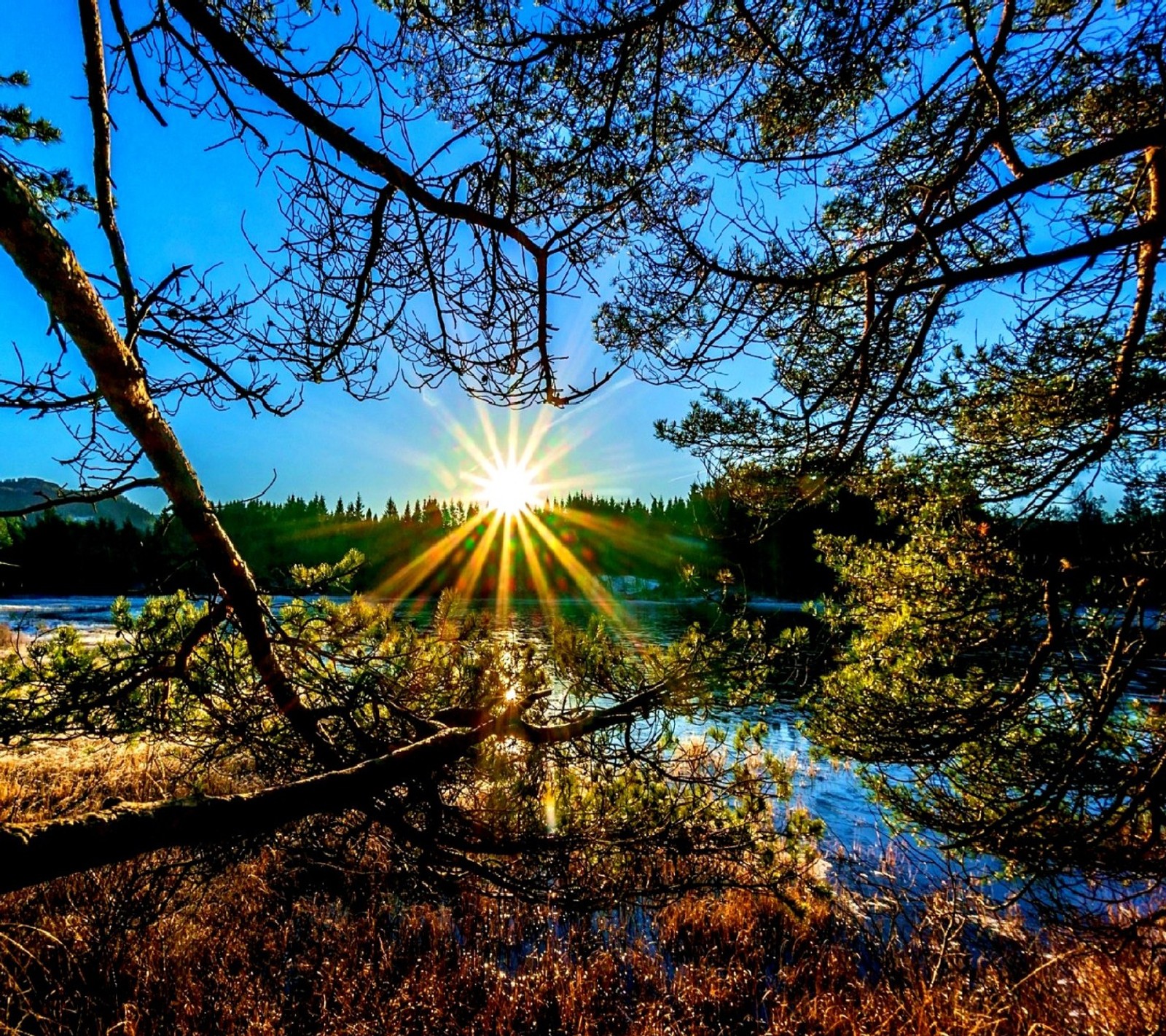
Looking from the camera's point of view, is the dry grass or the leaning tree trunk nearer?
the leaning tree trunk

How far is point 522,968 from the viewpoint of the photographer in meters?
4.32

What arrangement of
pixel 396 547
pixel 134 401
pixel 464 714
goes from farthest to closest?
pixel 396 547, pixel 464 714, pixel 134 401

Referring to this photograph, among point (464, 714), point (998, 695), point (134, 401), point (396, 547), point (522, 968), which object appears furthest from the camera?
point (396, 547)

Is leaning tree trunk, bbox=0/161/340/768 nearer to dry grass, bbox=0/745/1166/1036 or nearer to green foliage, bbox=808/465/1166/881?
dry grass, bbox=0/745/1166/1036

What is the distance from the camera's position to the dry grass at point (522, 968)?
3387 mm

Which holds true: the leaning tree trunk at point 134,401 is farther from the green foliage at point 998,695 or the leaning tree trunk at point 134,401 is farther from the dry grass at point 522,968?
the green foliage at point 998,695

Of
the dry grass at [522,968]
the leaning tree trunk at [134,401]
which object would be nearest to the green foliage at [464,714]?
the leaning tree trunk at [134,401]

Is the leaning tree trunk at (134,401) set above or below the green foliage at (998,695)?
above

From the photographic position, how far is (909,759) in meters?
2.92

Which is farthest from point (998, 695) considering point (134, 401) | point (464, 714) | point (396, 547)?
point (396, 547)

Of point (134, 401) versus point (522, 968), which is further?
point (522, 968)

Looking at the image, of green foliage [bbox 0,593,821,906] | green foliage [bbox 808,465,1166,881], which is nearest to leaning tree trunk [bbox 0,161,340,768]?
green foliage [bbox 0,593,821,906]

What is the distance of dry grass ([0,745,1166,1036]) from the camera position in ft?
11.1

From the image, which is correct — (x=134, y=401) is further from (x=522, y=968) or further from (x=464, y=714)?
(x=522, y=968)
